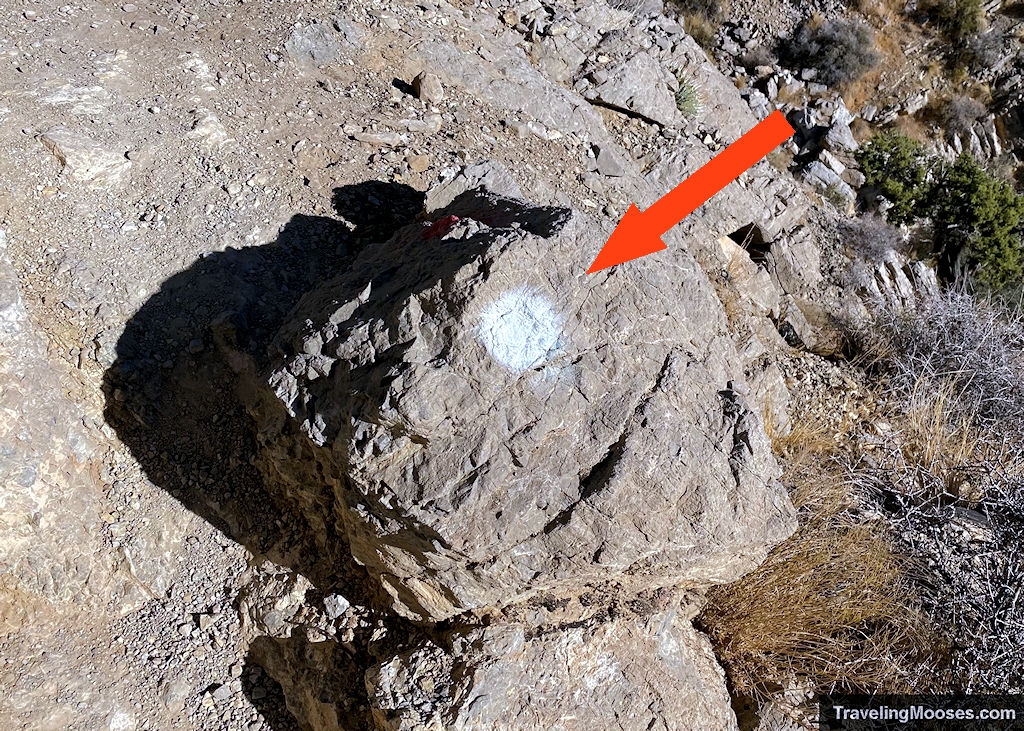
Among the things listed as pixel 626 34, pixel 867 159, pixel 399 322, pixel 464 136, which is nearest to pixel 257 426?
pixel 399 322

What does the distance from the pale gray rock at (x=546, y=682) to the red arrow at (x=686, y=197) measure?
4.85 feet

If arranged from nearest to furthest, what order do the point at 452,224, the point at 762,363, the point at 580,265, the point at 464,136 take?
1. the point at 580,265
2. the point at 452,224
3. the point at 762,363
4. the point at 464,136

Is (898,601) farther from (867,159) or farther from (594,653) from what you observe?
(867,159)

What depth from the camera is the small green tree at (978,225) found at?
823 centimetres

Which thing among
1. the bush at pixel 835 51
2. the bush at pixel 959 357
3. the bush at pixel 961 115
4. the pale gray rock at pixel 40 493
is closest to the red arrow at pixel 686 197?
the bush at pixel 835 51

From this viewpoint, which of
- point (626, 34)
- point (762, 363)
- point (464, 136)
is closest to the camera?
point (762, 363)

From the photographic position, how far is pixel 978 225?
8.50 m

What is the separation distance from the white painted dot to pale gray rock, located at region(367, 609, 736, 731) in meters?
1.07

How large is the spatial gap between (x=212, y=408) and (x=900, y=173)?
9.28 meters

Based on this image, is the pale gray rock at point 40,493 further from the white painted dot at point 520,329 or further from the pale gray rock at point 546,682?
the white painted dot at point 520,329

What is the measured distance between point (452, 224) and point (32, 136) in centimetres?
268

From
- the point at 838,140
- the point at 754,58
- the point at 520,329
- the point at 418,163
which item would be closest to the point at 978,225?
the point at 838,140

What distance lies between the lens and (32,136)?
3.92 m

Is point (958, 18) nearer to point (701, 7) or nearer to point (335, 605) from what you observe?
point (701, 7)
